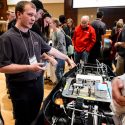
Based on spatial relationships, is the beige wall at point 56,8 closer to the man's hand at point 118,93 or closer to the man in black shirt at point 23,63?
the man in black shirt at point 23,63

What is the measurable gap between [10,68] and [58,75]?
2.30 meters

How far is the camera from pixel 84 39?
4.50m

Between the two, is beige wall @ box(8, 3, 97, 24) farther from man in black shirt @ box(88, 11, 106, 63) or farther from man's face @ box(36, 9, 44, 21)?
man's face @ box(36, 9, 44, 21)

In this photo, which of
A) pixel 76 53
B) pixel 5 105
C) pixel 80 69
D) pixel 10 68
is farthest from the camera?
pixel 76 53

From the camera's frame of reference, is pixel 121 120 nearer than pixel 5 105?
Yes

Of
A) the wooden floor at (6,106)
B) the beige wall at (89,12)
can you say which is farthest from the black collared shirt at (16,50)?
the beige wall at (89,12)

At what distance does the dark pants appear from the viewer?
1814 millimetres

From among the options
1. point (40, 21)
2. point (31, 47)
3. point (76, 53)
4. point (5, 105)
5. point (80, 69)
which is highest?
point (40, 21)

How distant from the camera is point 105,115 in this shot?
1.34 m

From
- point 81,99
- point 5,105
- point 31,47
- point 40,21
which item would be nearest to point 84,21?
point 40,21

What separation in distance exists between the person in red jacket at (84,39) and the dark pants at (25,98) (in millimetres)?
2702

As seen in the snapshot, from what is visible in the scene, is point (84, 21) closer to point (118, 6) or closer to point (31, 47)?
point (31, 47)

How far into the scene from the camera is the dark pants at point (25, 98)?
181cm

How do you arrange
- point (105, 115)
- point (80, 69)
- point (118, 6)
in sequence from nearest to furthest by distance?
point (105, 115), point (80, 69), point (118, 6)
